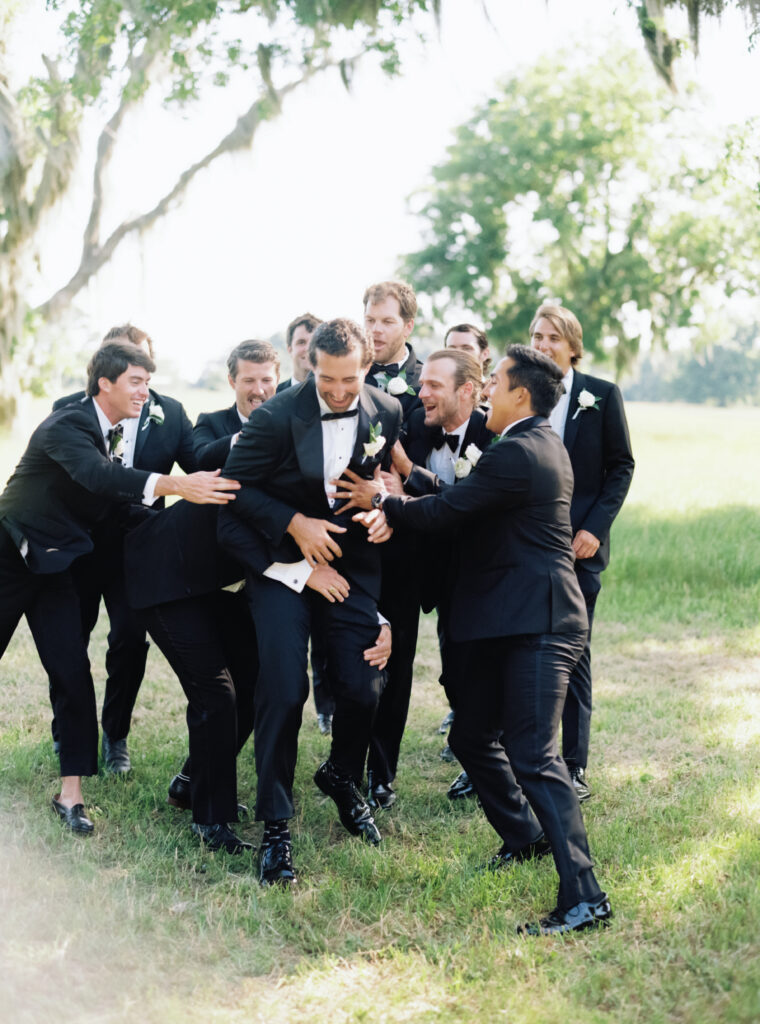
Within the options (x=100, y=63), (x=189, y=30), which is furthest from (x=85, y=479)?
(x=100, y=63)

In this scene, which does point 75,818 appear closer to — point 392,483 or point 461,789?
point 461,789

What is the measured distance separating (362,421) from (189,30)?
Result: 9.93 m

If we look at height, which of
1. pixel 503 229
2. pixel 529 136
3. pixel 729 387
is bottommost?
pixel 729 387

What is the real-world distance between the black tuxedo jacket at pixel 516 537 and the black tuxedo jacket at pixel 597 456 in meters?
1.17

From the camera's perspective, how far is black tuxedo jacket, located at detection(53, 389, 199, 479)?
5.82 meters

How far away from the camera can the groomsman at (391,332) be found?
5750mm

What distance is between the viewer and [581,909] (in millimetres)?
4117

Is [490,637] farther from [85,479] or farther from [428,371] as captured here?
[85,479]

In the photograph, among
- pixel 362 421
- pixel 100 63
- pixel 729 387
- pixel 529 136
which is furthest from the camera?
pixel 729 387

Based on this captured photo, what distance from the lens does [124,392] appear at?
5246 millimetres

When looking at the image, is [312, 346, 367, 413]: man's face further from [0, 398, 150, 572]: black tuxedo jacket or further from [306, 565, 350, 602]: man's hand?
[0, 398, 150, 572]: black tuxedo jacket

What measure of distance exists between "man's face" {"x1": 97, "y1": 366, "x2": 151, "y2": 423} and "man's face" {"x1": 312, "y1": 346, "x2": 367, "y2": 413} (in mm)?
970

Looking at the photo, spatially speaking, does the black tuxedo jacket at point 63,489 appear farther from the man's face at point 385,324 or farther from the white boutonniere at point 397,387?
the man's face at point 385,324

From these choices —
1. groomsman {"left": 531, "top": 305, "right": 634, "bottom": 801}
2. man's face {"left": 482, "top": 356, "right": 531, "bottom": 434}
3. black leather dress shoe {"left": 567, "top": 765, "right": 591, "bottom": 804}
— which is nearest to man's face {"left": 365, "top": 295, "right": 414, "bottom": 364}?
groomsman {"left": 531, "top": 305, "right": 634, "bottom": 801}
